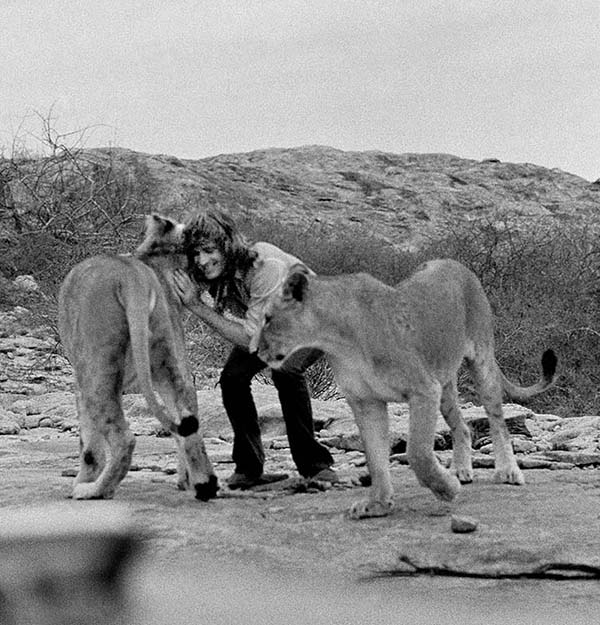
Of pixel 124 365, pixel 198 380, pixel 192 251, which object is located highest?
pixel 192 251

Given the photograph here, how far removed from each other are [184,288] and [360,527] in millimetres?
1738

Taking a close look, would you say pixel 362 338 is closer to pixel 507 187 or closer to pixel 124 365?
pixel 124 365

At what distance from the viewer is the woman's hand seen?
5.50 meters

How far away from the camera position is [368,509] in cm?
471

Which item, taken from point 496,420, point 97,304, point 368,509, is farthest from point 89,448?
point 496,420

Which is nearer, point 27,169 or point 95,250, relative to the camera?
point 95,250

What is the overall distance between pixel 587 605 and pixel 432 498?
1.96 metres

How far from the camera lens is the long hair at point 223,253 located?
18.2 ft

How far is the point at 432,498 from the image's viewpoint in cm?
510

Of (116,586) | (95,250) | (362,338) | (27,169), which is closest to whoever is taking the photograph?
(116,586)

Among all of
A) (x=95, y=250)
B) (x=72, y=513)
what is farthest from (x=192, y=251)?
(x=95, y=250)

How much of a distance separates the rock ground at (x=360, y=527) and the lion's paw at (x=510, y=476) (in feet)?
0.27

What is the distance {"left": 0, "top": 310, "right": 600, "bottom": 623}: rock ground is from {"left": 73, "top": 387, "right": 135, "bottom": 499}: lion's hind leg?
0.13 meters

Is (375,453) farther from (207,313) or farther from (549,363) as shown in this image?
(549,363)
